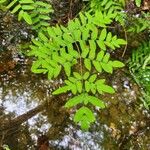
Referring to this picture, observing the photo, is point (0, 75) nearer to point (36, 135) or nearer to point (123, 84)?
point (36, 135)

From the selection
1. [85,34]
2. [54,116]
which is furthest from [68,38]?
[54,116]

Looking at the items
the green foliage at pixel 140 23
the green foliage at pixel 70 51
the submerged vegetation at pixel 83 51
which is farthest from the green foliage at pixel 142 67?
the green foliage at pixel 70 51

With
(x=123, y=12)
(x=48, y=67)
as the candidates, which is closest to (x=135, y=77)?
(x=123, y=12)

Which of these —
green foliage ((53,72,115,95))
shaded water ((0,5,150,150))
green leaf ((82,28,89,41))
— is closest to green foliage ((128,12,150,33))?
shaded water ((0,5,150,150))

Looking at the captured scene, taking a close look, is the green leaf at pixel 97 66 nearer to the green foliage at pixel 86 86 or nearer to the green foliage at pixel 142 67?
the green foliage at pixel 86 86

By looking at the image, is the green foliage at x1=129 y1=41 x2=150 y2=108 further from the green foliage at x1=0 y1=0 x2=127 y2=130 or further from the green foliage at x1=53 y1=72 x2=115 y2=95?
the green foliage at x1=53 y1=72 x2=115 y2=95

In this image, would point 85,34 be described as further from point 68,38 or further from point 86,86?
point 86,86
